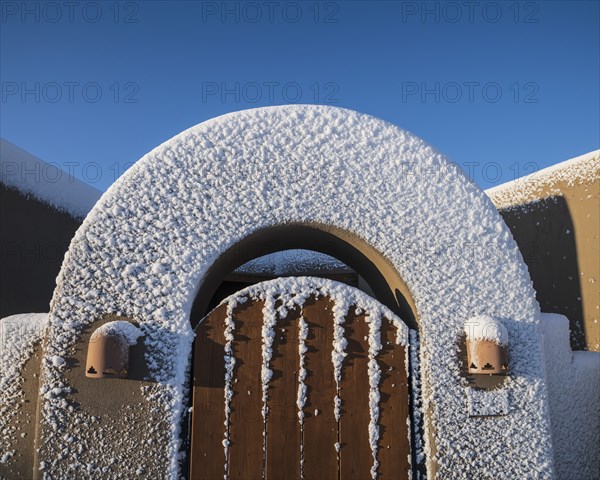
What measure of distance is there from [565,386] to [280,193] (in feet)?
7.09

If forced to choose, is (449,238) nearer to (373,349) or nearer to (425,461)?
(373,349)

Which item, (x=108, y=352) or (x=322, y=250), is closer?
(x=108, y=352)

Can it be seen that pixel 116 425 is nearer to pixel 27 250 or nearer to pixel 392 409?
pixel 392 409

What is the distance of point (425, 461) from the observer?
2596 millimetres

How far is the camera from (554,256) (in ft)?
15.0

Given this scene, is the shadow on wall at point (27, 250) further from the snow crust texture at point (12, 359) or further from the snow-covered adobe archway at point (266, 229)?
the snow-covered adobe archway at point (266, 229)

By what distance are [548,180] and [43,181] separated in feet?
17.0

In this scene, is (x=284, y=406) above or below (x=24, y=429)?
above

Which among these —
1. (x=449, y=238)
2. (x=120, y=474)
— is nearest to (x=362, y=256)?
(x=449, y=238)

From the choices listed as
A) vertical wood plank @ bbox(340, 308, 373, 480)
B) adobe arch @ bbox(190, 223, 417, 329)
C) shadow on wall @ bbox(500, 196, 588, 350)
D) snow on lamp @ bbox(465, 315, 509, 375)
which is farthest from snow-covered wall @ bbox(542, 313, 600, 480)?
vertical wood plank @ bbox(340, 308, 373, 480)

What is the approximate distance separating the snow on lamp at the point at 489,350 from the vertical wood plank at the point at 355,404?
1.83 feet

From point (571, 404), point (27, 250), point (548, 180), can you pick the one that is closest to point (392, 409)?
point (571, 404)

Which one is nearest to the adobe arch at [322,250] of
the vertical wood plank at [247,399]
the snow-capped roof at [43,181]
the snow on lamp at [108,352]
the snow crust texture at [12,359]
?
the vertical wood plank at [247,399]

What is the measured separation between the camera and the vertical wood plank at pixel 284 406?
2.51m
